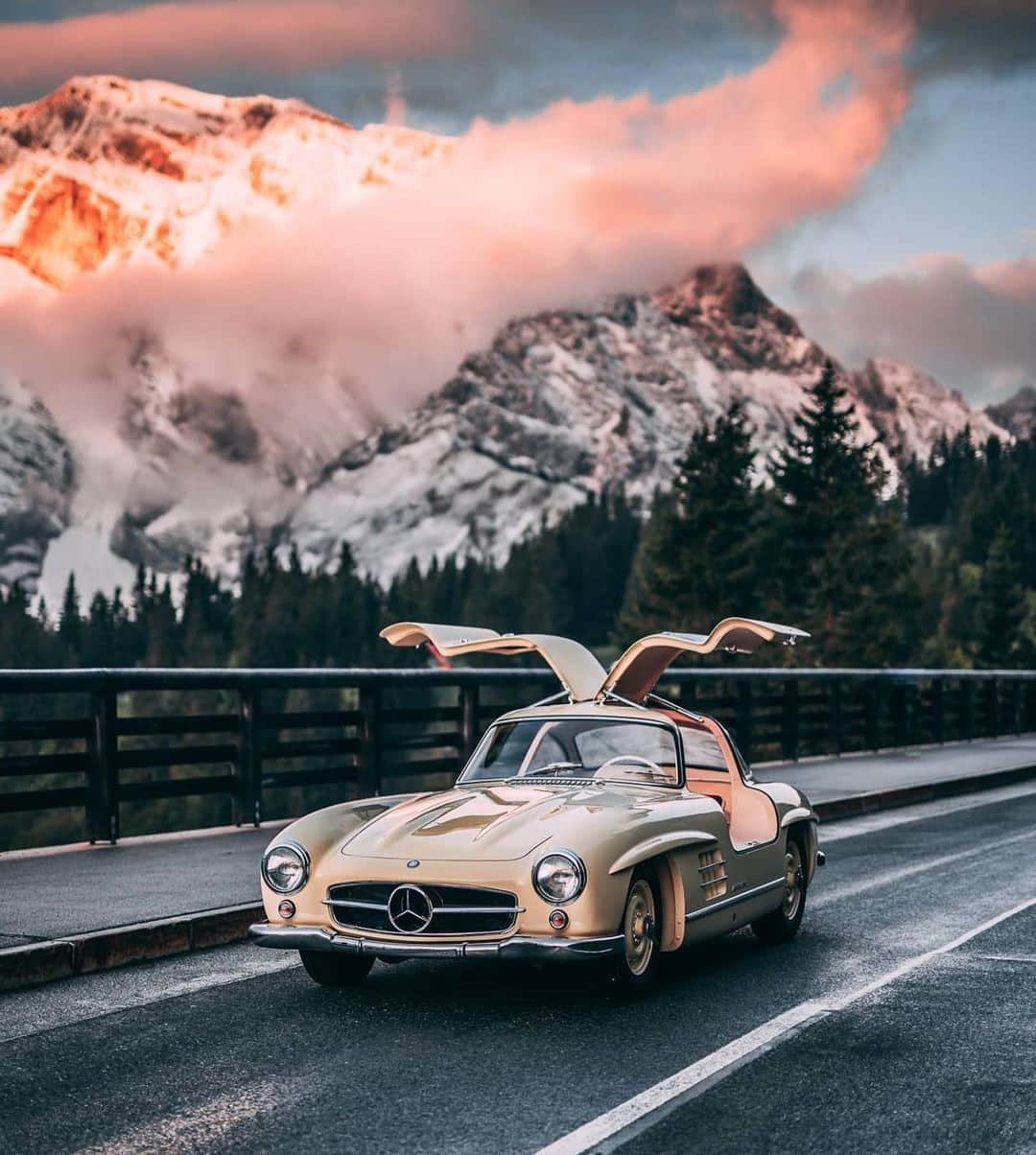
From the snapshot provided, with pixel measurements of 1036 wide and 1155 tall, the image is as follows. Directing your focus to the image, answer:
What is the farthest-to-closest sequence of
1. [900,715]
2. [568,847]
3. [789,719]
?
[900,715], [789,719], [568,847]

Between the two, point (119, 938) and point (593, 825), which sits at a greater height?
point (593, 825)

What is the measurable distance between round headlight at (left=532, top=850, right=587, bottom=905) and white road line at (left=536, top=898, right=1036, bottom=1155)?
89cm

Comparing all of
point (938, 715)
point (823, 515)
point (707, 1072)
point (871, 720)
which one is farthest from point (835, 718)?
point (823, 515)

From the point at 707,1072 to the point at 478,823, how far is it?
5.54ft

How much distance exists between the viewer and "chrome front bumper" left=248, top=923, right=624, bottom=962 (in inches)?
260

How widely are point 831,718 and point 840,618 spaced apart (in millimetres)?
64362

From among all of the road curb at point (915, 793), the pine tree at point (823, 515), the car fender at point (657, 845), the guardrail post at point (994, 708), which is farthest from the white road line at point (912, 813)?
the pine tree at point (823, 515)

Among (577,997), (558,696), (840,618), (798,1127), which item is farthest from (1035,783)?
(840,618)

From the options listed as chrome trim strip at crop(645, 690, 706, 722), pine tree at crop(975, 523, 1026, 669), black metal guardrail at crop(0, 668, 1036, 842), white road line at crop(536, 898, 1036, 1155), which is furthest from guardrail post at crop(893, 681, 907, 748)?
pine tree at crop(975, 523, 1026, 669)

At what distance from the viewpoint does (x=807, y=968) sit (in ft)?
26.6

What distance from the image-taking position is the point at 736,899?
807 cm

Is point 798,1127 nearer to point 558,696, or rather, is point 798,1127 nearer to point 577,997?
point 577,997

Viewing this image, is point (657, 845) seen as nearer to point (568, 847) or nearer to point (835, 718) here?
point (568, 847)

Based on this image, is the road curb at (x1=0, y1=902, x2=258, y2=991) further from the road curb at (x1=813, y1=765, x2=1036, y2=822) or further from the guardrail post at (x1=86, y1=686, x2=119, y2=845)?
the road curb at (x1=813, y1=765, x2=1036, y2=822)
